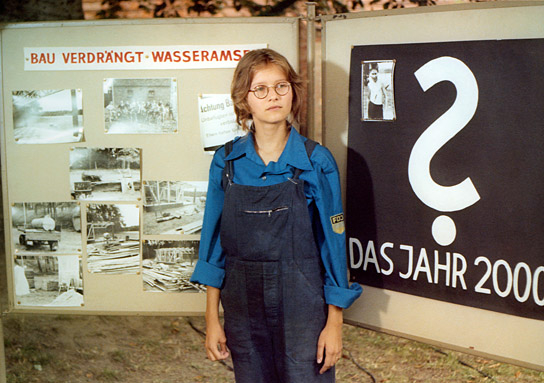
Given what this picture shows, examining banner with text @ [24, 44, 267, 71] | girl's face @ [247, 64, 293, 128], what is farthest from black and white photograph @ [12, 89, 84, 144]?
girl's face @ [247, 64, 293, 128]

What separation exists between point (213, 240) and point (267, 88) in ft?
1.93

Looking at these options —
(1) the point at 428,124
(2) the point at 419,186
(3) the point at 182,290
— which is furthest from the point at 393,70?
(3) the point at 182,290

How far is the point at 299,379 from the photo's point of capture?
1.94 metres

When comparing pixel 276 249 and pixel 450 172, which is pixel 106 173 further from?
pixel 450 172

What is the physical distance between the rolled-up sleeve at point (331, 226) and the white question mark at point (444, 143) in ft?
1.68

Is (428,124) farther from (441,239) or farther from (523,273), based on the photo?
(523,273)

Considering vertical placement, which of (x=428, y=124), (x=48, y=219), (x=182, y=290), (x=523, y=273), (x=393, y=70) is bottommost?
(x=182, y=290)

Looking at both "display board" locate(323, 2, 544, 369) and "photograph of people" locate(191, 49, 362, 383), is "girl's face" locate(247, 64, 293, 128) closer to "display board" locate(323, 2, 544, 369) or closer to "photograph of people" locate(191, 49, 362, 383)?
"photograph of people" locate(191, 49, 362, 383)

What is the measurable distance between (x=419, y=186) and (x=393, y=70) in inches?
19.2

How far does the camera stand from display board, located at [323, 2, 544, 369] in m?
2.12

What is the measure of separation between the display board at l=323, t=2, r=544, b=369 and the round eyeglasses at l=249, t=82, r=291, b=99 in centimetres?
51

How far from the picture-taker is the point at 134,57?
8.30 feet

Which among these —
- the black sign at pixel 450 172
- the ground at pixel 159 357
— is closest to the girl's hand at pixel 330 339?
the black sign at pixel 450 172

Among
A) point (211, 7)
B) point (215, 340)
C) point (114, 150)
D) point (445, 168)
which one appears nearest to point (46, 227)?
point (114, 150)
